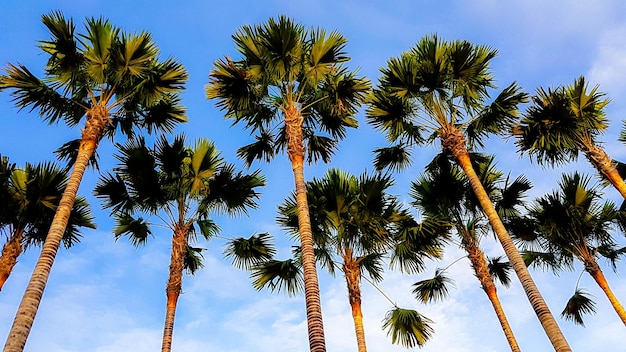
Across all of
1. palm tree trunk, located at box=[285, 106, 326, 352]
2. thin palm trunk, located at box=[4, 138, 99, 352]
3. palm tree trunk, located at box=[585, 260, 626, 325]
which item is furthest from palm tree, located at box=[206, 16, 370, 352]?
palm tree trunk, located at box=[585, 260, 626, 325]

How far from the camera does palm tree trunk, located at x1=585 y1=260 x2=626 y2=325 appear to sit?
1488 centimetres

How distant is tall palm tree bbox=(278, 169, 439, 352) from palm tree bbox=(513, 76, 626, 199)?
176 inches

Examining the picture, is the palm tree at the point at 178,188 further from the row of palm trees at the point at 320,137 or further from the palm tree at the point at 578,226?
the palm tree at the point at 578,226

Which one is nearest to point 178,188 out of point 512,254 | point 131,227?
point 131,227

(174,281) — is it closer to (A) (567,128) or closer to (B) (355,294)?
(B) (355,294)

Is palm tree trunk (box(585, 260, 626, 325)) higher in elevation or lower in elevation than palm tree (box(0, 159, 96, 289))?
lower

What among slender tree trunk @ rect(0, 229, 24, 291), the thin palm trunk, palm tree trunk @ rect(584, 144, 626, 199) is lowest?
the thin palm trunk

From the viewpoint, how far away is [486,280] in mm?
Result: 14234

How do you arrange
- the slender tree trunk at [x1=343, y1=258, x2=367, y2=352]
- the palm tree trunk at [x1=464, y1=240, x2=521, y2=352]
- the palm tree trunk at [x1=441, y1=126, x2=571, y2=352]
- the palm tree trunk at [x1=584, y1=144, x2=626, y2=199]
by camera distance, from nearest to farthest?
1. the palm tree trunk at [x1=441, y1=126, x2=571, y2=352]
2. the slender tree trunk at [x1=343, y1=258, x2=367, y2=352]
3. the palm tree trunk at [x1=584, y1=144, x2=626, y2=199]
4. the palm tree trunk at [x1=464, y1=240, x2=521, y2=352]

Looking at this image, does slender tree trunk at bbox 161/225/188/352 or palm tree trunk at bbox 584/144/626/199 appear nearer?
slender tree trunk at bbox 161/225/188/352

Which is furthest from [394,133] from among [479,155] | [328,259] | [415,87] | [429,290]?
[429,290]

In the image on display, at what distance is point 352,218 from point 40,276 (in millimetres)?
8066

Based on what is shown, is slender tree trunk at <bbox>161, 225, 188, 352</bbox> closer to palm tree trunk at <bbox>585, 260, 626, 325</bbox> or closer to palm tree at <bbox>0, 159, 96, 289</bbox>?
palm tree at <bbox>0, 159, 96, 289</bbox>

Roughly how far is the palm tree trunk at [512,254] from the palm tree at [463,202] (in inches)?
58.6
